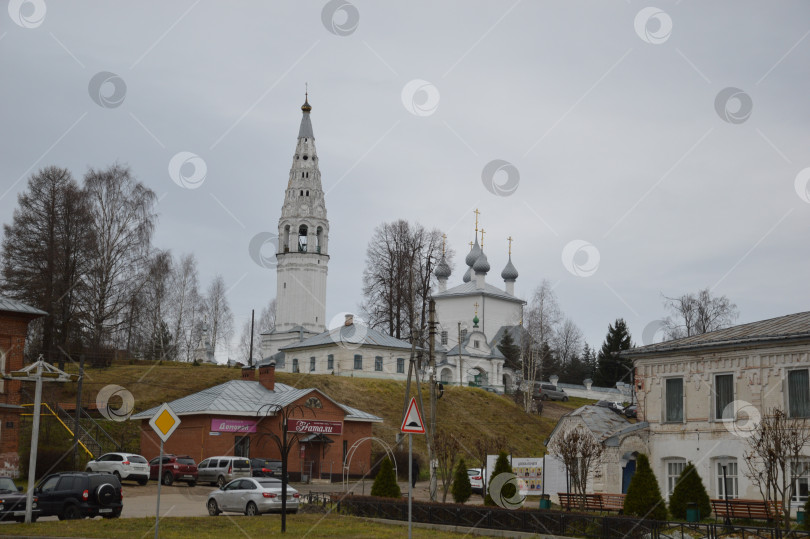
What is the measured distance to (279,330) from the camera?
3127 inches

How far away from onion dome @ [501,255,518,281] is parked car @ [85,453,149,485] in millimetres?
66296

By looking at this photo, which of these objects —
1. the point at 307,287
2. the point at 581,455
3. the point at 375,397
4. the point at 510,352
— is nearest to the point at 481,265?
the point at 510,352

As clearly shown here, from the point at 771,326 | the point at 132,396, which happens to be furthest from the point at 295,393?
the point at 771,326

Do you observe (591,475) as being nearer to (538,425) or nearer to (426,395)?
(426,395)

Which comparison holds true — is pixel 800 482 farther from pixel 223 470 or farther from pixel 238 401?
pixel 238 401

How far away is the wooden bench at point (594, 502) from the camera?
85.1ft

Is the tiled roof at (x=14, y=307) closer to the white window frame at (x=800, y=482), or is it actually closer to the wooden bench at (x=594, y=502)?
the wooden bench at (x=594, y=502)

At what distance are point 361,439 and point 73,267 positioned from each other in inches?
798

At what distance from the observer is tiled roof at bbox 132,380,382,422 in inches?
1658

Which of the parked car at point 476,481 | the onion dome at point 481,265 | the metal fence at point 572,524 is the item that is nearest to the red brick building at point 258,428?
the parked car at point 476,481

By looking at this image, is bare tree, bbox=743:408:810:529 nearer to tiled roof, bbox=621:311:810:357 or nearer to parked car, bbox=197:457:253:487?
tiled roof, bbox=621:311:810:357

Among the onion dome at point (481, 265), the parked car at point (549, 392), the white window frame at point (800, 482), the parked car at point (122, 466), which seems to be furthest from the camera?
the onion dome at point (481, 265)

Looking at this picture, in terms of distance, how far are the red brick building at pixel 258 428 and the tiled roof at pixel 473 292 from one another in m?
48.0

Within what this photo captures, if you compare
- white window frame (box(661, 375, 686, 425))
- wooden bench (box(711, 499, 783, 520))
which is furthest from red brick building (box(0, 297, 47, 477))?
wooden bench (box(711, 499, 783, 520))
